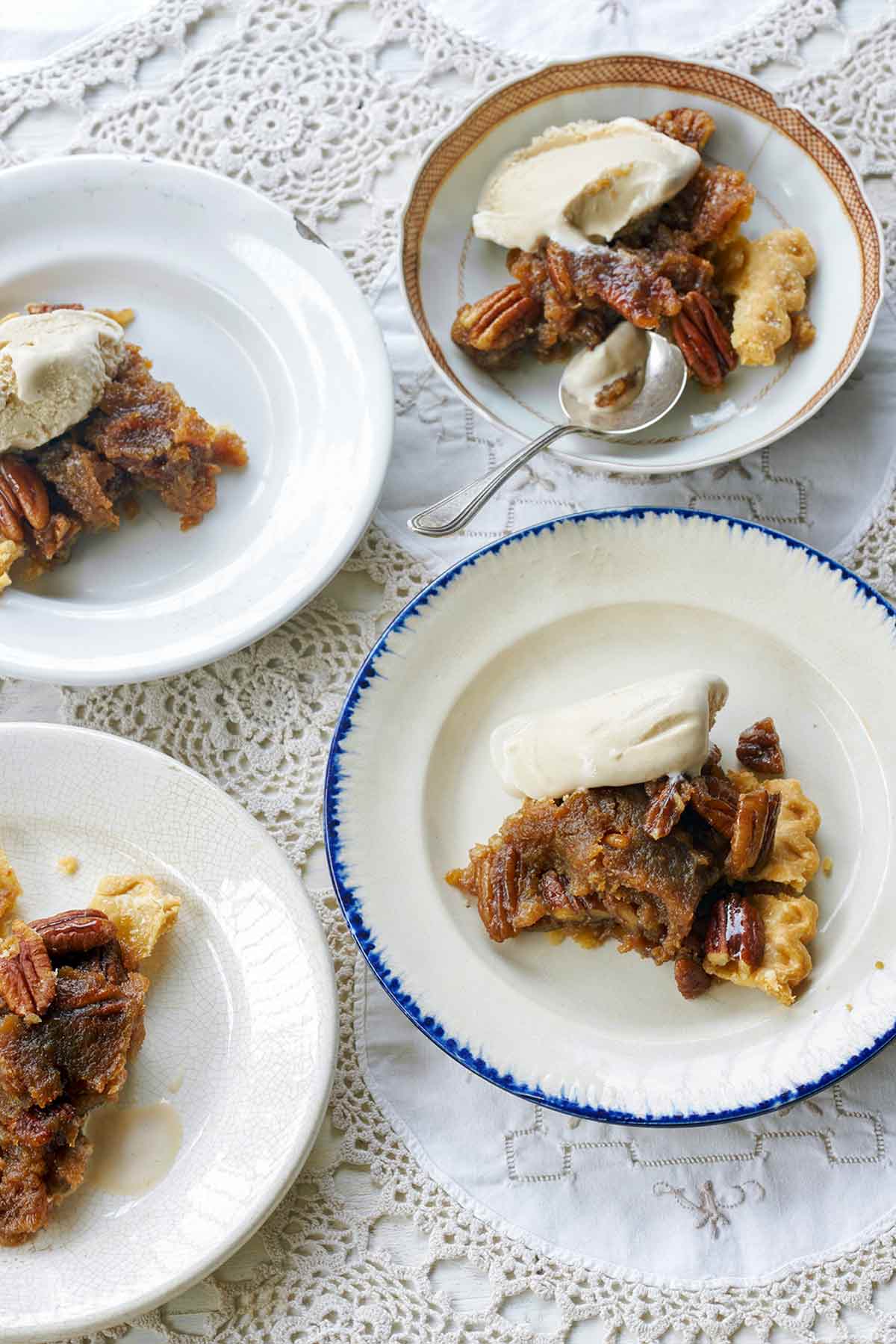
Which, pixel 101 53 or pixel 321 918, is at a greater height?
pixel 101 53

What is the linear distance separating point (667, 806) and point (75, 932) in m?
1.07

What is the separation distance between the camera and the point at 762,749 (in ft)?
7.16

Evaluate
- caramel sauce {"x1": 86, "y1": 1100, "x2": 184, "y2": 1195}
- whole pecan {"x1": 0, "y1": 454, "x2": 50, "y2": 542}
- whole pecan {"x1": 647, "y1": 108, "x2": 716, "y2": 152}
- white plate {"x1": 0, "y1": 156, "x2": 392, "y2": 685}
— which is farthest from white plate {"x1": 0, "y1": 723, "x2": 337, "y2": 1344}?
whole pecan {"x1": 647, "y1": 108, "x2": 716, "y2": 152}

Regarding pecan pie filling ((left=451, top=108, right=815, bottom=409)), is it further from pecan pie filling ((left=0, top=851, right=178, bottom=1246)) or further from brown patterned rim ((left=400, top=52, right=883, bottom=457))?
pecan pie filling ((left=0, top=851, right=178, bottom=1246))

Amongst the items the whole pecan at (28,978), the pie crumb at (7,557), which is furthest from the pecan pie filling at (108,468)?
the whole pecan at (28,978)

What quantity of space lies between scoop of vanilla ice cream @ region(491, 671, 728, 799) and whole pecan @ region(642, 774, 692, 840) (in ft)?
0.07

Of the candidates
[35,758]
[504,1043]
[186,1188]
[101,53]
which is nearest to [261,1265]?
[186,1188]

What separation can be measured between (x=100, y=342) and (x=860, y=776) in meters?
1.71

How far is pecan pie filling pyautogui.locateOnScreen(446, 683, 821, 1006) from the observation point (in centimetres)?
201

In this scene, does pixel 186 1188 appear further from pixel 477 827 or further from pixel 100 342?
pixel 100 342

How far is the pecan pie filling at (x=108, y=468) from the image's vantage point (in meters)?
2.23

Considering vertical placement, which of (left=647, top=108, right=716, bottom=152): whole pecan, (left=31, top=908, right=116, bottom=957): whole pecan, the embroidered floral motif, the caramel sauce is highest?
(left=647, top=108, right=716, bottom=152): whole pecan

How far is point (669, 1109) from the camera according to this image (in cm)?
204

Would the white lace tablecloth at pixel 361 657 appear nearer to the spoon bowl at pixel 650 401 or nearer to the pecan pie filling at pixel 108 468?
the spoon bowl at pixel 650 401
